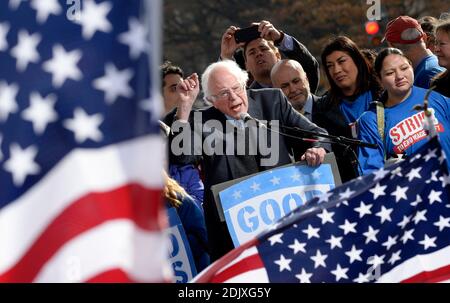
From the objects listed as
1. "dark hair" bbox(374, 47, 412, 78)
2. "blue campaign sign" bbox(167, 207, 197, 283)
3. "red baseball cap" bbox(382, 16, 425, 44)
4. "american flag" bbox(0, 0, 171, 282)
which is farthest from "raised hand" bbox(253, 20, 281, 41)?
"american flag" bbox(0, 0, 171, 282)

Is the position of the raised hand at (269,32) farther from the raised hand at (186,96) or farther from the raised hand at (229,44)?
the raised hand at (186,96)

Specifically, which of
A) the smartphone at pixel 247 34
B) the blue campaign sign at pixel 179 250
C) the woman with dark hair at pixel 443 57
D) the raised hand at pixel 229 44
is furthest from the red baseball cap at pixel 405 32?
the blue campaign sign at pixel 179 250

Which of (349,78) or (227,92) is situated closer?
(227,92)

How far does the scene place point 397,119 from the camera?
7402mm

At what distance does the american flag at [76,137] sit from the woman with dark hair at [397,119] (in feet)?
13.5

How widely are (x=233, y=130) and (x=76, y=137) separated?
3964mm

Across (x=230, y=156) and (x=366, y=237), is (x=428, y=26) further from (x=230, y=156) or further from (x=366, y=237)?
(x=366, y=237)

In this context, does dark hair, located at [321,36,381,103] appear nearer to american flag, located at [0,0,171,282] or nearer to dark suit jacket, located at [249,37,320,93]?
dark suit jacket, located at [249,37,320,93]

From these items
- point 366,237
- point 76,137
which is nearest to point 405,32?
point 366,237

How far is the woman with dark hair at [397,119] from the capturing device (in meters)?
7.29

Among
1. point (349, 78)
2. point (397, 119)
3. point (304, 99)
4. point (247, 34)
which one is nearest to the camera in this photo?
point (397, 119)

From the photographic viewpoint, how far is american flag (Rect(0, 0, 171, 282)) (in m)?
3.14

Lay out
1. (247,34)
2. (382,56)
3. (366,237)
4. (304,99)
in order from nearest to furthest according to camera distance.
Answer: (366,237), (382,56), (304,99), (247,34)

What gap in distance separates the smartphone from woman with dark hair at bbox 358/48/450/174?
122 cm
